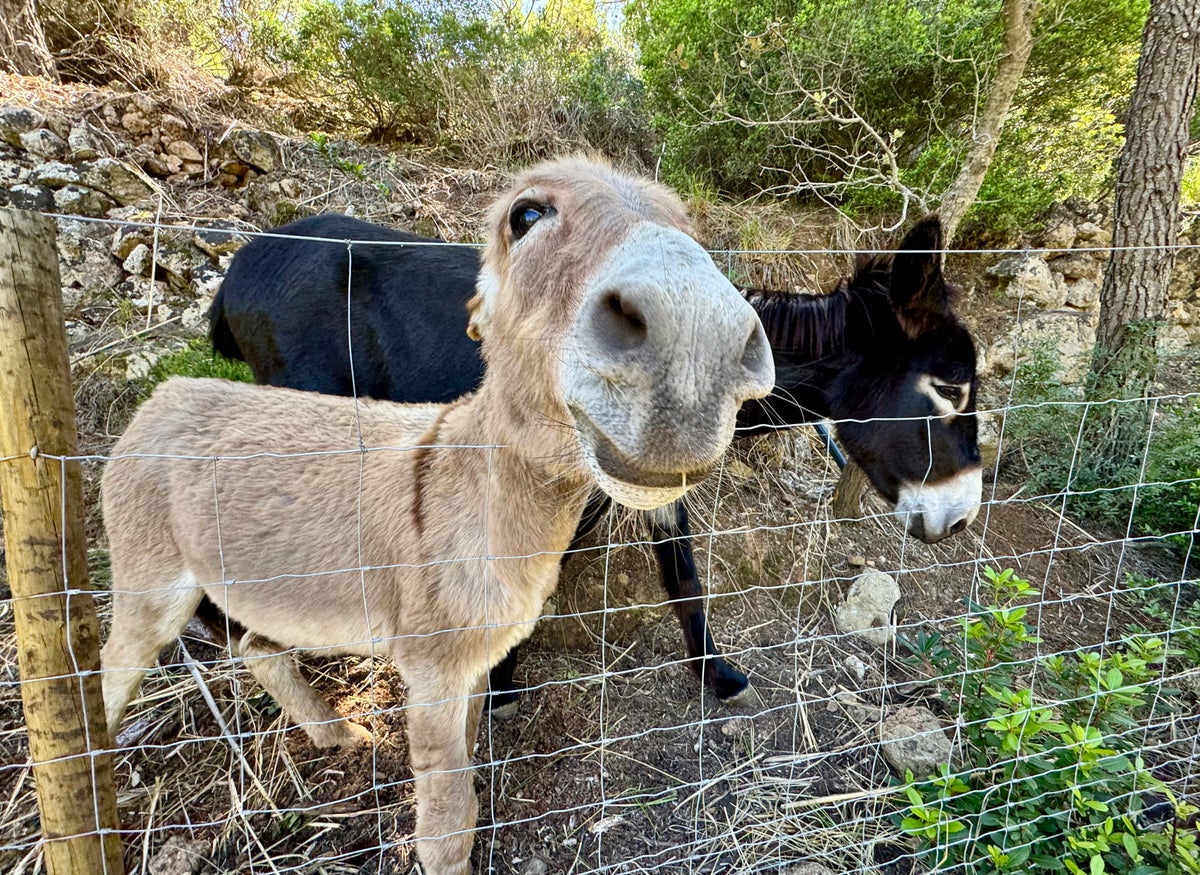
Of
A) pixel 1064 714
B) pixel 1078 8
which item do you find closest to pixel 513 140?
pixel 1078 8

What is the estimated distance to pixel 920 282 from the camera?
2.37 m

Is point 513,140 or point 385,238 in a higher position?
point 513,140

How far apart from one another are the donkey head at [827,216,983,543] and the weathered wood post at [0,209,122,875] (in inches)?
100

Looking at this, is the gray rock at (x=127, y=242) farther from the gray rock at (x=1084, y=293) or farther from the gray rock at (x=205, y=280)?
the gray rock at (x=1084, y=293)

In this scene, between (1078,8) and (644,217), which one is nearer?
(644,217)

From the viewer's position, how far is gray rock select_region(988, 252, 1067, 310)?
558 cm

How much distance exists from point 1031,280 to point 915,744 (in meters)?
5.41

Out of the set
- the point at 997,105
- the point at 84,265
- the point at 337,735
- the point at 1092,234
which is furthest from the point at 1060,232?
the point at 84,265

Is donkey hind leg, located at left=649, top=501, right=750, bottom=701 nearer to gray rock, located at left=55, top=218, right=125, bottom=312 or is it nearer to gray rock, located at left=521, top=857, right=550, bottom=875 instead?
gray rock, located at left=521, top=857, right=550, bottom=875

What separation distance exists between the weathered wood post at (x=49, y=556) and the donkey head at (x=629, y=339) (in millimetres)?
1031

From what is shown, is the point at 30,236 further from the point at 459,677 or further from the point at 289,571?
the point at 459,677

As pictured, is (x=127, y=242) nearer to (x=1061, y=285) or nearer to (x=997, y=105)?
(x=997, y=105)

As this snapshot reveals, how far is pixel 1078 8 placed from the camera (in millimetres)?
4570

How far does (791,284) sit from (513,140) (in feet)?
12.2
